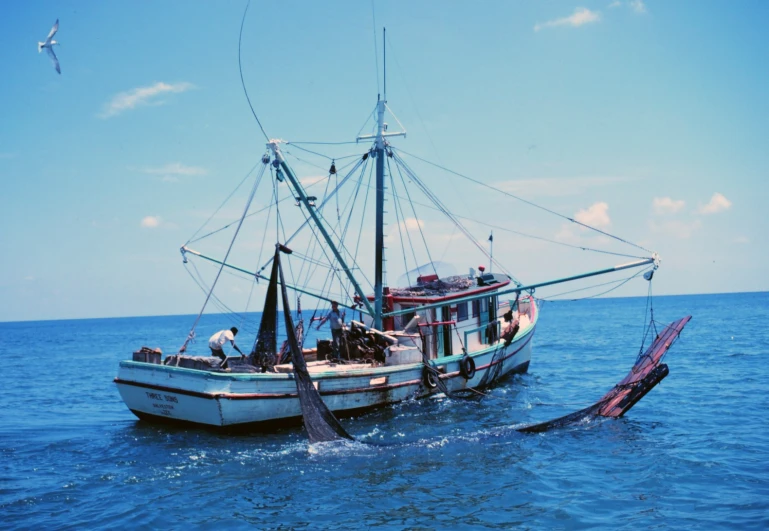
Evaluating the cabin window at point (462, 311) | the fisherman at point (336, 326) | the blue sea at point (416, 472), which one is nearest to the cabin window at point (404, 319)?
the cabin window at point (462, 311)

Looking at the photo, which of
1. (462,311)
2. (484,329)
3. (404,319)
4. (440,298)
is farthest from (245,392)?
(484,329)

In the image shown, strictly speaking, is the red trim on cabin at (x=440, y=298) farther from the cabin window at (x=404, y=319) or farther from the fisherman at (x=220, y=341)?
the fisherman at (x=220, y=341)

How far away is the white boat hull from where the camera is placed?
1388 cm

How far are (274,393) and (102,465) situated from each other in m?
3.87

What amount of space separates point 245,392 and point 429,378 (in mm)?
5912

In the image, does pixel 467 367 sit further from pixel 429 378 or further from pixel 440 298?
pixel 440 298

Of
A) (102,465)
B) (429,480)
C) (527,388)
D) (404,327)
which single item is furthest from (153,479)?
(527,388)

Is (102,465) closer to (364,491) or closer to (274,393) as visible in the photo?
(274,393)

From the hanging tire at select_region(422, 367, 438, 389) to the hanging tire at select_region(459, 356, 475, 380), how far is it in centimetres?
157

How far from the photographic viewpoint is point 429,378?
17922 mm

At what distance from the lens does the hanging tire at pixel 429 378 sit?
17875 mm

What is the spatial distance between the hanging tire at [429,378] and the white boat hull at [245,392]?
0.11 meters

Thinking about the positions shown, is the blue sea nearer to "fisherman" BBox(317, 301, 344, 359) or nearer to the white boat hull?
the white boat hull

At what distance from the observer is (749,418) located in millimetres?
A: 16750
